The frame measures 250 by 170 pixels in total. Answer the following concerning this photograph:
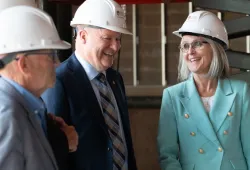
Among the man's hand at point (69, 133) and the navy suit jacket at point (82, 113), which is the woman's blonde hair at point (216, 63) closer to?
the navy suit jacket at point (82, 113)

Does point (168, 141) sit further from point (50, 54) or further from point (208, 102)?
point (50, 54)

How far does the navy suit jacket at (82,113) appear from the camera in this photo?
190 cm

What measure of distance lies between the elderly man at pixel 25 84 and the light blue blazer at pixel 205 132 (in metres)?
0.84

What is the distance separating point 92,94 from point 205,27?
2.39 feet

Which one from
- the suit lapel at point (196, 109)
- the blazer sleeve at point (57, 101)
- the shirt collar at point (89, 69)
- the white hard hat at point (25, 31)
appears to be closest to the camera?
the white hard hat at point (25, 31)

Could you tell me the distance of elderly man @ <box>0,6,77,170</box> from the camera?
1.34 metres

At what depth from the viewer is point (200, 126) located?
2285mm

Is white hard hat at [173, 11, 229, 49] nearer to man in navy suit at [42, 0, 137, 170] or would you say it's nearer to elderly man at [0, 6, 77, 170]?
man in navy suit at [42, 0, 137, 170]

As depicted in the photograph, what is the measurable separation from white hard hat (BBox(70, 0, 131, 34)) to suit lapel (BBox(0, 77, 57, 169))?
65cm

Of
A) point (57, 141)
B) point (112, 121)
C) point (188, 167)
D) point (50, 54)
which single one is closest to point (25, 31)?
point (50, 54)

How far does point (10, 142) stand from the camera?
1.32 metres

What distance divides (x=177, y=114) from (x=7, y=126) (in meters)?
1.16

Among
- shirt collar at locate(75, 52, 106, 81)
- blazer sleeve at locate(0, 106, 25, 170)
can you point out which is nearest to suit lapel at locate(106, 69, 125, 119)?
shirt collar at locate(75, 52, 106, 81)

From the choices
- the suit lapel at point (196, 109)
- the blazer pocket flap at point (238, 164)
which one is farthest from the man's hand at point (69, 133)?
the blazer pocket flap at point (238, 164)
